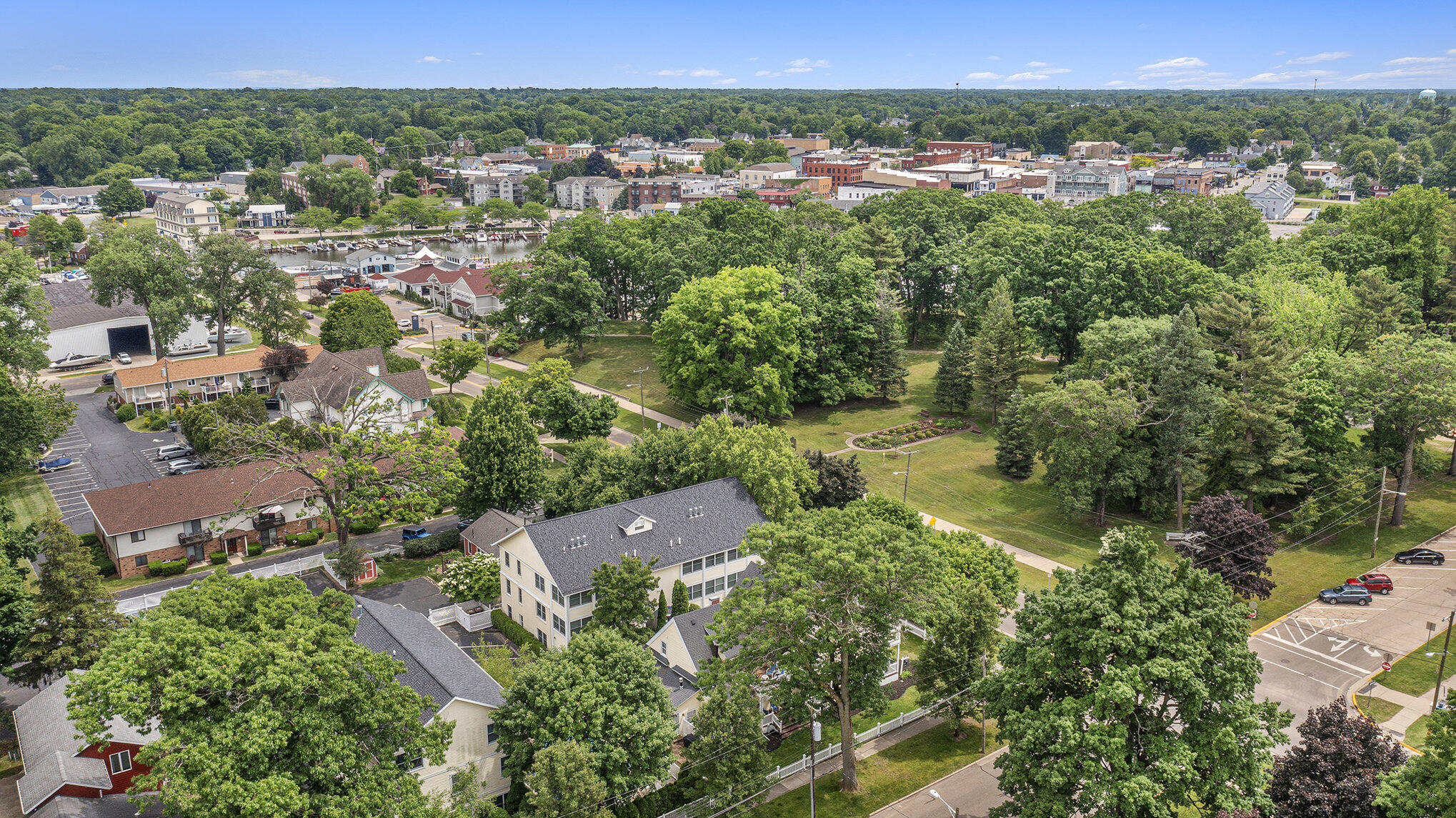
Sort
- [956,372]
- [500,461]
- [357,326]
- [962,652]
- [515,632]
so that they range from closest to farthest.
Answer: [962,652] → [515,632] → [500,461] → [956,372] → [357,326]

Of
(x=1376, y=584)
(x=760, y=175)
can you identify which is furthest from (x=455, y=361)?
(x=760, y=175)

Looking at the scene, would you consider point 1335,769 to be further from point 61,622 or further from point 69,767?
point 61,622

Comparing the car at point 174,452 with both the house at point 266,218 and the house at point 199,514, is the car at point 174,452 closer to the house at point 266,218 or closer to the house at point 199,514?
the house at point 199,514

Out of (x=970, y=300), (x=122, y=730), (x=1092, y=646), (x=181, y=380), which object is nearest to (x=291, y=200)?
(x=181, y=380)

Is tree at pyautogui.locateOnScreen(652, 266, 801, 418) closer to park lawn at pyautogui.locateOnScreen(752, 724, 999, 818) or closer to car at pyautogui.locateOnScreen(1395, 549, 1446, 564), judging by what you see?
park lawn at pyautogui.locateOnScreen(752, 724, 999, 818)

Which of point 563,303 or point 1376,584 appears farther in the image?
point 563,303

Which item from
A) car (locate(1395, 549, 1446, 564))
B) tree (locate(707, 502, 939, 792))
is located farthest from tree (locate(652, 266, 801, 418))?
car (locate(1395, 549, 1446, 564))

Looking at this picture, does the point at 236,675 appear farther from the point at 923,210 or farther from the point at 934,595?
the point at 923,210
